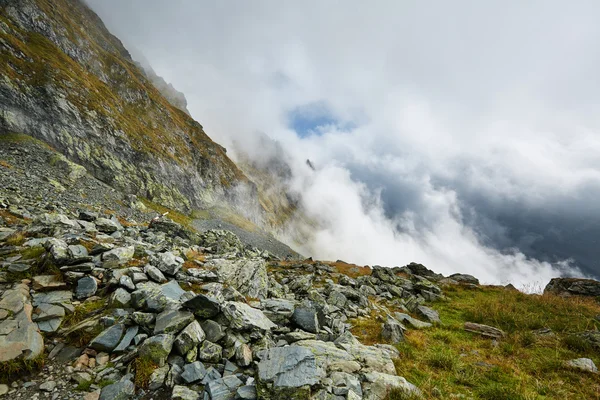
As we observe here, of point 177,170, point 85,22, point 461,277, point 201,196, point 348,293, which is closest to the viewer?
point 348,293

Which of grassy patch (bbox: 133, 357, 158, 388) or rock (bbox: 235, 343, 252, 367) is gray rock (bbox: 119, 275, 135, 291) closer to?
grassy patch (bbox: 133, 357, 158, 388)

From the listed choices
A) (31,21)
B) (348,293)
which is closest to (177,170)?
(31,21)

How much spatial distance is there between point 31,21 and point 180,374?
13531 cm

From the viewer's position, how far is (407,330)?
13.0 metres

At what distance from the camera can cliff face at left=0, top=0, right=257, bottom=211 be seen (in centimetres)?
5925

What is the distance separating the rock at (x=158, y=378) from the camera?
5988mm

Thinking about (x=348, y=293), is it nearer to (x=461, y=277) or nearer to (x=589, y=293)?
(x=461, y=277)

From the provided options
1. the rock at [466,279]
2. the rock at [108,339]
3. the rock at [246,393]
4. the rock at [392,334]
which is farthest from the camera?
the rock at [466,279]

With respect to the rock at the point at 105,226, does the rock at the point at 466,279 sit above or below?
above

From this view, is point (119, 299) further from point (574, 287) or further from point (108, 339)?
point (574, 287)

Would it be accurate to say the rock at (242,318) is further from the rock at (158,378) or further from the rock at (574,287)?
the rock at (574,287)

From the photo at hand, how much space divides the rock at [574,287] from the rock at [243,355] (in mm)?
29580

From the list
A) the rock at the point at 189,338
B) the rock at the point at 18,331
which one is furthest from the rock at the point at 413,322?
the rock at the point at 18,331

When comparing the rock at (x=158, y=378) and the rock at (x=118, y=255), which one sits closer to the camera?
the rock at (x=158, y=378)
